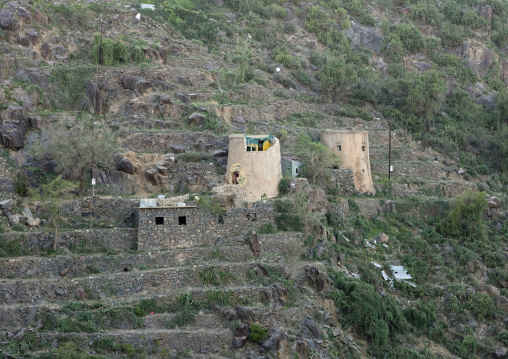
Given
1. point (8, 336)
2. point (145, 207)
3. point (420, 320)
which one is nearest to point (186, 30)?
point (145, 207)

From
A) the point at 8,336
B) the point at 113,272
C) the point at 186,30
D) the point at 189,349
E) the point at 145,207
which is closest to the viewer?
the point at 8,336

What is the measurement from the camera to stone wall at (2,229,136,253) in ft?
126

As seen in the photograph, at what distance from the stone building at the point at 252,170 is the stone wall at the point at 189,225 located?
7.81 ft

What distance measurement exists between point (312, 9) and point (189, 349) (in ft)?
143

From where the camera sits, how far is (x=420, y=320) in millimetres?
42656

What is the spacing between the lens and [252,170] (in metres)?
45.5

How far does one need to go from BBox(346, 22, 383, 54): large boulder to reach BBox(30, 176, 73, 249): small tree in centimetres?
3553

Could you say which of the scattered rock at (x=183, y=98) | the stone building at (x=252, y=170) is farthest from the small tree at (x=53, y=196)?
the scattered rock at (x=183, y=98)

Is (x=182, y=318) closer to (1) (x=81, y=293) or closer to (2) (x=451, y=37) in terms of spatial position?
(1) (x=81, y=293)

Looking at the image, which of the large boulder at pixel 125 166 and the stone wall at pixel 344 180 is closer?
the large boulder at pixel 125 166

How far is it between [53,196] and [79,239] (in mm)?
3368

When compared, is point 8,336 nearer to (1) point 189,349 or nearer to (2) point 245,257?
(1) point 189,349

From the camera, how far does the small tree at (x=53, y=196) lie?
40.7 metres

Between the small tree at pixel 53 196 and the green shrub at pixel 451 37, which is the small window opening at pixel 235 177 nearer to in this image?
the small tree at pixel 53 196
